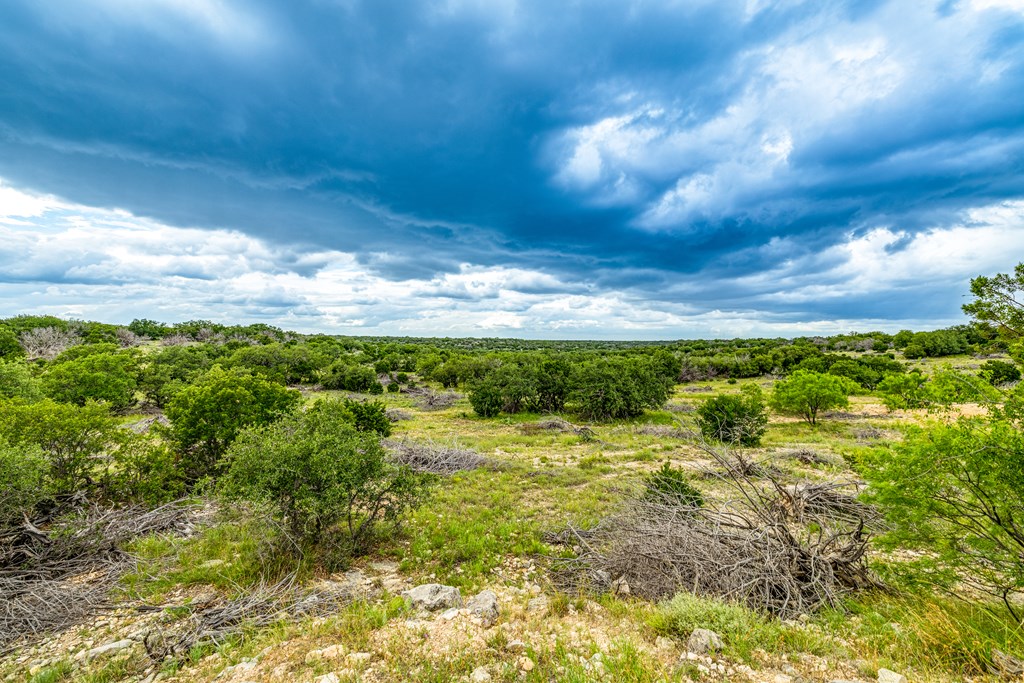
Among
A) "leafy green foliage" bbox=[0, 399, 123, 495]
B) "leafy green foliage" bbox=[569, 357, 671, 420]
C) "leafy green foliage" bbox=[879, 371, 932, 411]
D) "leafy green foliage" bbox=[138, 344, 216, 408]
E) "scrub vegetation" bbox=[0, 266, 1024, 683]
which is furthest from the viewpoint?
"leafy green foliage" bbox=[569, 357, 671, 420]

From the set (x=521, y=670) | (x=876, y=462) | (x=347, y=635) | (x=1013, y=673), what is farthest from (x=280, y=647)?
(x=876, y=462)

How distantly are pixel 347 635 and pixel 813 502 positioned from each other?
8.07 meters

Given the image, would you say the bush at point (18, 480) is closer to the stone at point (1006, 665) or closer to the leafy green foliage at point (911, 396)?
the stone at point (1006, 665)

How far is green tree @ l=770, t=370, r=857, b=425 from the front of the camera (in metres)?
22.3

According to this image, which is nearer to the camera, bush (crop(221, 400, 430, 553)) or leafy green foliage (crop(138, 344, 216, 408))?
bush (crop(221, 400, 430, 553))

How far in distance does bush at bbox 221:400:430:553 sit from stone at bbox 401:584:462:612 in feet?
6.53

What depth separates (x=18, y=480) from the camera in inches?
270

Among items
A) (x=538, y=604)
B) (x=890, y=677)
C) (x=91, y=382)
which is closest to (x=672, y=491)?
(x=538, y=604)

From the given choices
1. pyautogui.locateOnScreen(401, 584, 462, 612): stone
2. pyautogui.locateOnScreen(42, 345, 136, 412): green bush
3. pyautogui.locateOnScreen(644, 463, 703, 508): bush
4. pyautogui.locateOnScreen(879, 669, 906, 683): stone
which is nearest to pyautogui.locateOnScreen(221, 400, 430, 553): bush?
pyautogui.locateOnScreen(401, 584, 462, 612): stone

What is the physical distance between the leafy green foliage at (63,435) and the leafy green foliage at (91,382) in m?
14.7

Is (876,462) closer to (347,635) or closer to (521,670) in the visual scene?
(521,670)

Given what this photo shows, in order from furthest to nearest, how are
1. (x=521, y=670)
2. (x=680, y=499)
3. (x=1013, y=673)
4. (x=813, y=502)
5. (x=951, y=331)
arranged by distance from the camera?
(x=951, y=331) → (x=680, y=499) → (x=813, y=502) → (x=521, y=670) → (x=1013, y=673)

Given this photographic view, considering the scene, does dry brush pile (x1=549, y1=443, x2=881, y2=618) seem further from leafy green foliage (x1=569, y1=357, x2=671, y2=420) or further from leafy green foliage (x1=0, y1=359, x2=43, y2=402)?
leafy green foliage (x1=0, y1=359, x2=43, y2=402)

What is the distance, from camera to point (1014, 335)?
602cm
